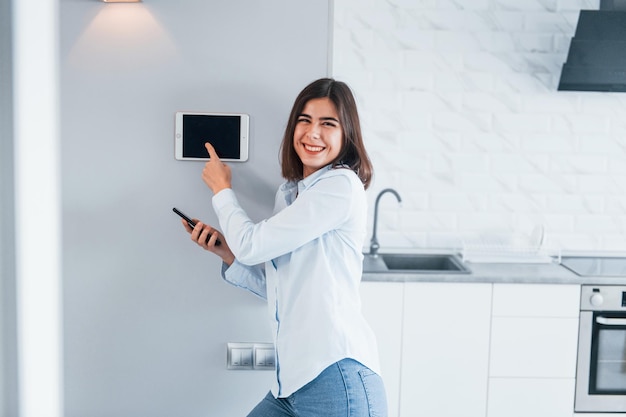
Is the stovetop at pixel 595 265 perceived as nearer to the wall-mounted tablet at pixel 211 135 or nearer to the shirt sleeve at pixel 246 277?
the shirt sleeve at pixel 246 277

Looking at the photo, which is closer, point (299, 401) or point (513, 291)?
point (299, 401)

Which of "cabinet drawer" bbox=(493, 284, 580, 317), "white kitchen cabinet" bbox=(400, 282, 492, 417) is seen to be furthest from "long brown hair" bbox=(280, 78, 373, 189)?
"cabinet drawer" bbox=(493, 284, 580, 317)

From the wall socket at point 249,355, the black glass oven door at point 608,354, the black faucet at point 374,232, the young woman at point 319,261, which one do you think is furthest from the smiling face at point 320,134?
the black glass oven door at point 608,354

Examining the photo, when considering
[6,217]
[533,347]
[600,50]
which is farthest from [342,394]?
[600,50]

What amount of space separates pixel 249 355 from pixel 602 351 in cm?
145

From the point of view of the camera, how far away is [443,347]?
2590 millimetres

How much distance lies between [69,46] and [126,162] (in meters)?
0.38

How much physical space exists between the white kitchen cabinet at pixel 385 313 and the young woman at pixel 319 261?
2.56 ft

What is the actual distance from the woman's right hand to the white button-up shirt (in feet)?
0.26

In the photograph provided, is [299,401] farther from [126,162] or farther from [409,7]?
[409,7]

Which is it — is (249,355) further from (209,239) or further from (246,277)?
(209,239)

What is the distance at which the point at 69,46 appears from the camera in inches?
76.7

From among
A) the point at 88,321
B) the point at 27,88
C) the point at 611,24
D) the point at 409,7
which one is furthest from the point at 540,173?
the point at 27,88

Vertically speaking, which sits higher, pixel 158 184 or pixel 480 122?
pixel 480 122
